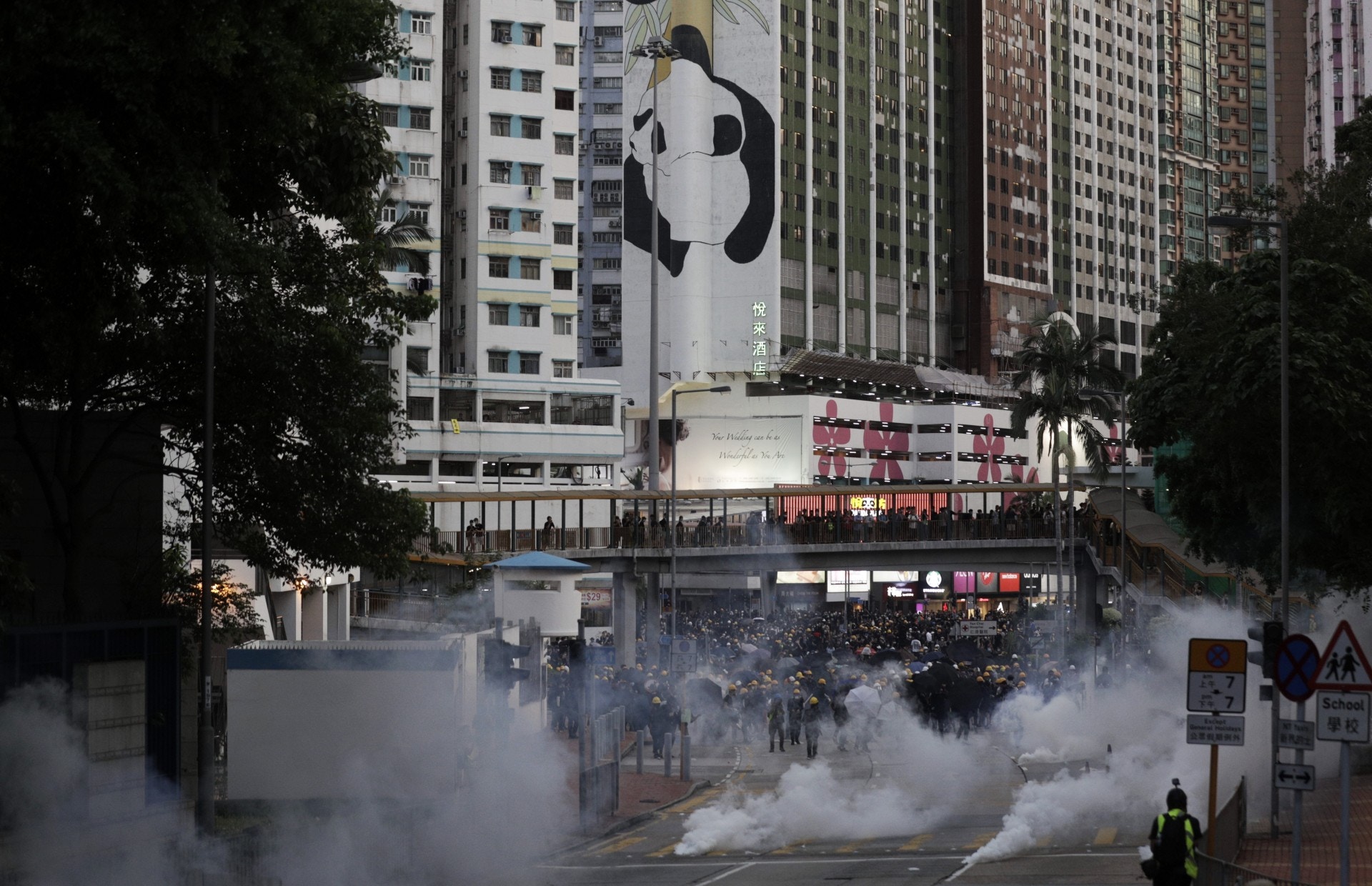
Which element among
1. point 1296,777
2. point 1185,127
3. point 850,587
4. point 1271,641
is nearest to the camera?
point 1296,777

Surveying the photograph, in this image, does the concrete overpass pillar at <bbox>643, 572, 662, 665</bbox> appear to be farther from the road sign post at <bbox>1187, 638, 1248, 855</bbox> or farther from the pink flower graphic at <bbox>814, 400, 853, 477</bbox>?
the road sign post at <bbox>1187, 638, 1248, 855</bbox>

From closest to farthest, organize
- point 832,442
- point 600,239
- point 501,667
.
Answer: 1. point 501,667
2. point 832,442
3. point 600,239

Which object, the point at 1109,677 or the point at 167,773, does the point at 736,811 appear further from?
the point at 1109,677

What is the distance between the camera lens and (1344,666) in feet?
52.2

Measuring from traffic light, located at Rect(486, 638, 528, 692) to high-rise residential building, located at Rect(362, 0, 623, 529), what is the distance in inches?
2280

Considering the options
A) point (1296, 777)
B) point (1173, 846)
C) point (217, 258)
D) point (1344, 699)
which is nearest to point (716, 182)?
point (217, 258)

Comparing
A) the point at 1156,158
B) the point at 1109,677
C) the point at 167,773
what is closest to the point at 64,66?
the point at 167,773

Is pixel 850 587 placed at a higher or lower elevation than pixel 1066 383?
lower

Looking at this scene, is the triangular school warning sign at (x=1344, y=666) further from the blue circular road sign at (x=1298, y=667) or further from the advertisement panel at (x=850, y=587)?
→ the advertisement panel at (x=850, y=587)

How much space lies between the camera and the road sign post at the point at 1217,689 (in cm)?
1688

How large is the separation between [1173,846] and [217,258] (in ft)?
36.4

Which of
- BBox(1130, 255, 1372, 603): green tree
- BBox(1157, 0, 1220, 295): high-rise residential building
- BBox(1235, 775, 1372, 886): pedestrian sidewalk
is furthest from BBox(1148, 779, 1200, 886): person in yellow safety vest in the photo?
BBox(1157, 0, 1220, 295): high-rise residential building

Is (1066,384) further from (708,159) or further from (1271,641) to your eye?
(708,159)

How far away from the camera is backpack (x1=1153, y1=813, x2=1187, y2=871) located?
1697 centimetres
